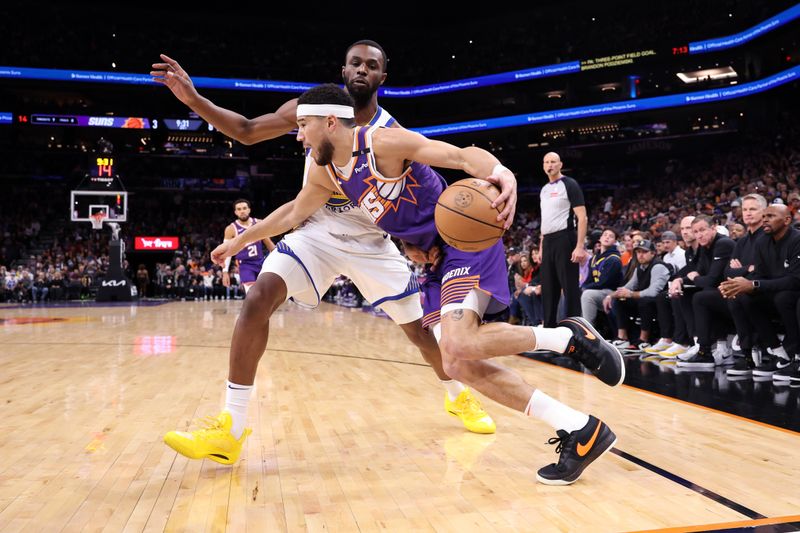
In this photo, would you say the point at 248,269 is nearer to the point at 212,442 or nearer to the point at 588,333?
the point at 212,442

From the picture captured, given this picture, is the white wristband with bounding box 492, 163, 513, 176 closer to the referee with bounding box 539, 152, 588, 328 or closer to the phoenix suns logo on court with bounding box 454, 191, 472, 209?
the phoenix suns logo on court with bounding box 454, 191, 472, 209

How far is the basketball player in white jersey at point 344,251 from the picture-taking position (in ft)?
10.9

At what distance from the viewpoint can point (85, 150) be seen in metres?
29.5

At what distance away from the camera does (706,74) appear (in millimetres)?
27109

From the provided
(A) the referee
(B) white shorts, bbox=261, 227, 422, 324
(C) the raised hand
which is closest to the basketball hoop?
(A) the referee

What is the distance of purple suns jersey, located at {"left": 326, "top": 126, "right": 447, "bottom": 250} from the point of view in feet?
9.50

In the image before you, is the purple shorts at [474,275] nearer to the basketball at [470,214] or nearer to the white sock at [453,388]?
the basketball at [470,214]

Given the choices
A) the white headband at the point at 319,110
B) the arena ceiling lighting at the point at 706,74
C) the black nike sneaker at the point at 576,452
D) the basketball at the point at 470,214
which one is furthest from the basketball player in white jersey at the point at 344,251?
the arena ceiling lighting at the point at 706,74

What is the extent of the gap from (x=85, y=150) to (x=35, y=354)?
83.3 feet

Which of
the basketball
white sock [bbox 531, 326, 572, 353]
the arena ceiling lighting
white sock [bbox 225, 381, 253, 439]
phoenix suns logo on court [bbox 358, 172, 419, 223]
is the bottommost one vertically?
white sock [bbox 225, 381, 253, 439]

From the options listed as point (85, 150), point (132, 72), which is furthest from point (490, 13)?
point (85, 150)

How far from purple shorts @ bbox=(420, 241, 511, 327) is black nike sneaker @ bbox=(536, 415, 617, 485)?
66 centimetres

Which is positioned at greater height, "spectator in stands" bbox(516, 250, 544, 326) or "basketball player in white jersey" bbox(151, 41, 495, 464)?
"basketball player in white jersey" bbox(151, 41, 495, 464)

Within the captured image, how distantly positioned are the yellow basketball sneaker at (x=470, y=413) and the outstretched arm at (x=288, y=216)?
1402mm
